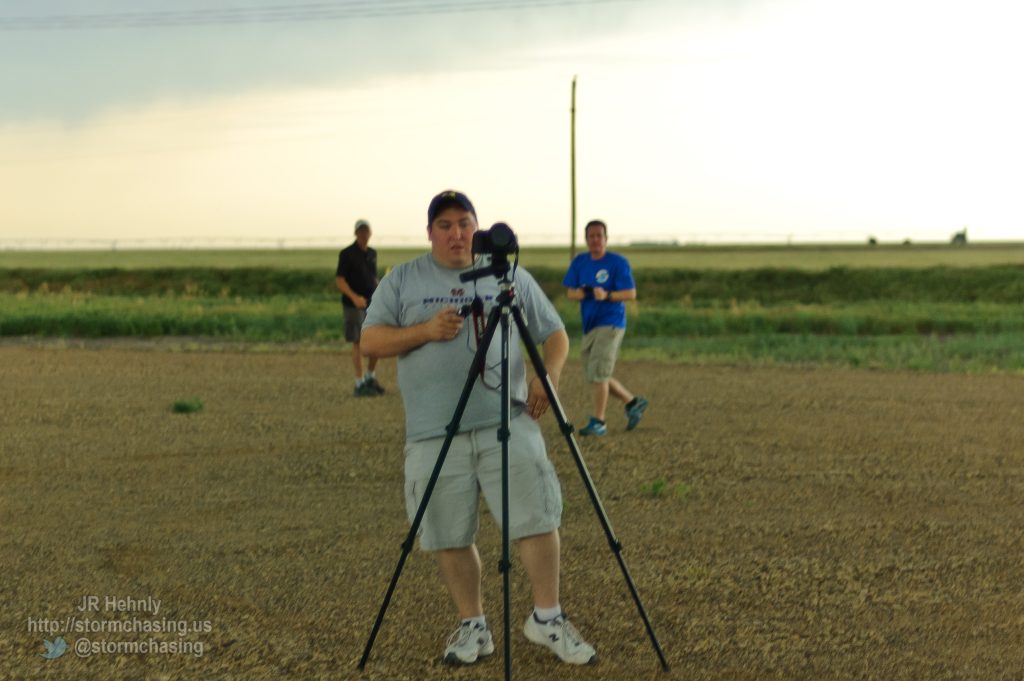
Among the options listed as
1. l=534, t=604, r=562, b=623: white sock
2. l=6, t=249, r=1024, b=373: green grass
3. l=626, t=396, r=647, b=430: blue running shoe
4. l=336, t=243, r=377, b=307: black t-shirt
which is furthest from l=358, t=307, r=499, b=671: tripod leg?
l=336, t=243, r=377, b=307: black t-shirt

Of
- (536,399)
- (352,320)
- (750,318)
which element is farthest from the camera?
(750,318)

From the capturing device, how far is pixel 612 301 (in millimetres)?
11781

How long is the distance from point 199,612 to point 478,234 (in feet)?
8.13

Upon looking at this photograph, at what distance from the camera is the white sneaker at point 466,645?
18.3 ft

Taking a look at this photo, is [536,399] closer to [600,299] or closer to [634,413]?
[600,299]

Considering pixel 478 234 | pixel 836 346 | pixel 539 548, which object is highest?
pixel 478 234

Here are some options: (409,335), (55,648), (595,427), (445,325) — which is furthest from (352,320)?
(445,325)

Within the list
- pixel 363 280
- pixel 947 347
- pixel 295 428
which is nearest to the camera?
pixel 295 428

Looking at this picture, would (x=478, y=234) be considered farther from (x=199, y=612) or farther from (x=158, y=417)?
(x=158, y=417)

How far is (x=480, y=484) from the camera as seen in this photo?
5.46m

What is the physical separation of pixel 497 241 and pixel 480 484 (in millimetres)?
1007

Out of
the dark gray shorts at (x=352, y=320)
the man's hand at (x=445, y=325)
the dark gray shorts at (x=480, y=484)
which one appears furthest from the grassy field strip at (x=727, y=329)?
the man's hand at (x=445, y=325)

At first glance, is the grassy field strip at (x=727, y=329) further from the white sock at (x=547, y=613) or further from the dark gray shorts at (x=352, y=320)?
the white sock at (x=547, y=613)

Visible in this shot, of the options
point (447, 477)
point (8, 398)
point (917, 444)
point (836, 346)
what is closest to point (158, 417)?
point (8, 398)
